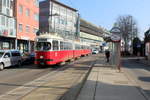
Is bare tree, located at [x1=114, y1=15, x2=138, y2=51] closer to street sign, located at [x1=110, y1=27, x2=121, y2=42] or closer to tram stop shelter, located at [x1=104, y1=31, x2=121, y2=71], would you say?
tram stop shelter, located at [x1=104, y1=31, x2=121, y2=71]

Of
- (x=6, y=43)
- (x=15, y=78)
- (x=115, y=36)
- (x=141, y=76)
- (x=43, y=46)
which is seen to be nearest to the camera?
(x=15, y=78)

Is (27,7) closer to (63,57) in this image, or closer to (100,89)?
(63,57)

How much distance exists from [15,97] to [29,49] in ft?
139

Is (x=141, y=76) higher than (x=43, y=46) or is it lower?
lower

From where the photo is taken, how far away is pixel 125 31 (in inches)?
2820

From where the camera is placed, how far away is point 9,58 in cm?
2511

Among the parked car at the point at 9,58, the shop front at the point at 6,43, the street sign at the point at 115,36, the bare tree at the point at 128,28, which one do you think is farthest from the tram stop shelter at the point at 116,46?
the bare tree at the point at 128,28

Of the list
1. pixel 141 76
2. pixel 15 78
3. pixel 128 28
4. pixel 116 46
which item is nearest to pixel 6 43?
pixel 116 46

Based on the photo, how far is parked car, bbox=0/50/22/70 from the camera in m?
23.6

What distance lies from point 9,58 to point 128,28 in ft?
172

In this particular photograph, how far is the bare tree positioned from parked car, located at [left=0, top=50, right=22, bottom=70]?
48389 mm

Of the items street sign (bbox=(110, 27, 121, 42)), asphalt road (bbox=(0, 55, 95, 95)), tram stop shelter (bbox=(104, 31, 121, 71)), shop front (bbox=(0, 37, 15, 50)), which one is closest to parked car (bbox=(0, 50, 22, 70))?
asphalt road (bbox=(0, 55, 95, 95))

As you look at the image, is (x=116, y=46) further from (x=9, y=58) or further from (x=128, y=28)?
(x=128, y=28)

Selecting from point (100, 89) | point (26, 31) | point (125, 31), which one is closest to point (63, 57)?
point (100, 89)
